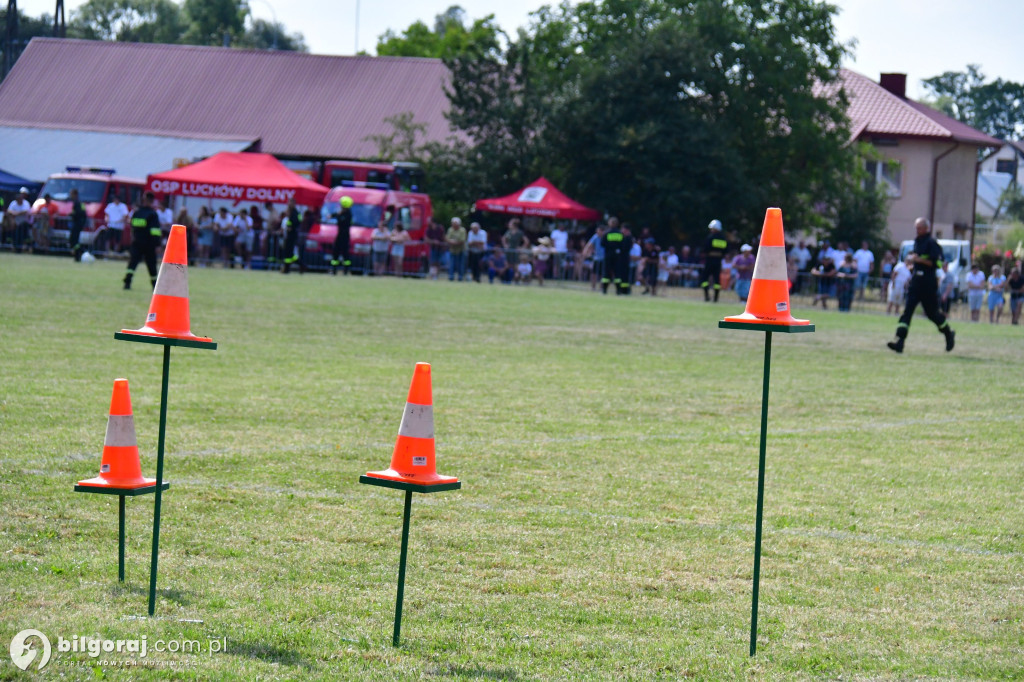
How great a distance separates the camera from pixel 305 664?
4.38 metres

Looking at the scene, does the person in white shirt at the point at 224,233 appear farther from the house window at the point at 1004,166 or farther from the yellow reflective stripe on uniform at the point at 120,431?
the house window at the point at 1004,166

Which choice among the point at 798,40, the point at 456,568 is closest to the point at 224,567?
the point at 456,568

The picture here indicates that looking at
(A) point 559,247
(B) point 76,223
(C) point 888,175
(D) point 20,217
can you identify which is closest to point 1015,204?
(C) point 888,175

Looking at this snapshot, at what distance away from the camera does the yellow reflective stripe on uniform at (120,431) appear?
5.18m

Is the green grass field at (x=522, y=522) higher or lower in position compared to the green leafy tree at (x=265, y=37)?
lower

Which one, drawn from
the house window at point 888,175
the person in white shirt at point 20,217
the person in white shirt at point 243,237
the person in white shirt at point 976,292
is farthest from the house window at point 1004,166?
the person in white shirt at point 20,217

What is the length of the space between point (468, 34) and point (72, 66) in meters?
23.6

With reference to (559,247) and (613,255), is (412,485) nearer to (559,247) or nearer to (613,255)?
(613,255)

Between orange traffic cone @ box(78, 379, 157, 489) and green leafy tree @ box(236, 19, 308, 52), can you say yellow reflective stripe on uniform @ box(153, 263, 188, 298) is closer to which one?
orange traffic cone @ box(78, 379, 157, 489)

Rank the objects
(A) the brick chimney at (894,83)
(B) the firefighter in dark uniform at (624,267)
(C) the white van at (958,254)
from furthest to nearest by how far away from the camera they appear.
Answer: (A) the brick chimney at (894,83) < (C) the white van at (958,254) < (B) the firefighter in dark uniform at (624,267)

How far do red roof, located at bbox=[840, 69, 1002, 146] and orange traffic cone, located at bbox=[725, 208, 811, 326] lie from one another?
60284 mm

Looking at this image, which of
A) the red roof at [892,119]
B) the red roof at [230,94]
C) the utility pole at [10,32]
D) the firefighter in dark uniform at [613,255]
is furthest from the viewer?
the red roof at [892,119]

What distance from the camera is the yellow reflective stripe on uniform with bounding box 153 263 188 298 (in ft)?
16.1

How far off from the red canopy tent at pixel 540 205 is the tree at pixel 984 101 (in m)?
102
